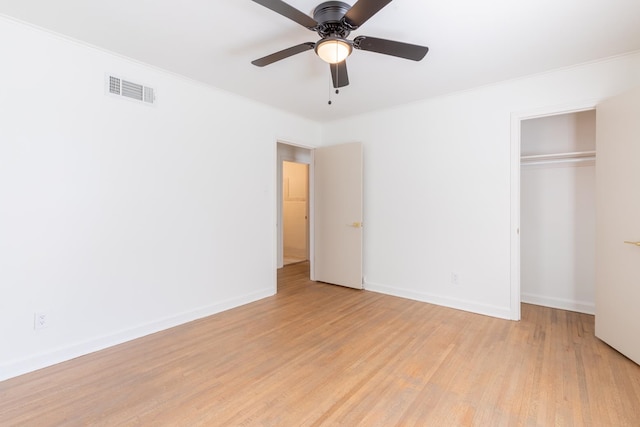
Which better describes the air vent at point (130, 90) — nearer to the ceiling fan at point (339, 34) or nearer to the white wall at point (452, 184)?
the ceiling fan at point (339, 34)

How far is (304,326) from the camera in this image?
2.97 metres

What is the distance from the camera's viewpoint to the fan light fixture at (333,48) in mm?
1915

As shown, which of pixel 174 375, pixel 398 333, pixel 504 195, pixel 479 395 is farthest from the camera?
pixel 504 195

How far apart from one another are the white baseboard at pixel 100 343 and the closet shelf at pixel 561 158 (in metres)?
3.78

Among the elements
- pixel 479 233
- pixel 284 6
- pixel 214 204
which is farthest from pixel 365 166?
pixel 284 6

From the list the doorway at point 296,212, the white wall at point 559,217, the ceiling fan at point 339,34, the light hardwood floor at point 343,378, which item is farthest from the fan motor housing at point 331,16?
the doorway at point 296,212

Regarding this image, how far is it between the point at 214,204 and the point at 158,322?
129 centimetres

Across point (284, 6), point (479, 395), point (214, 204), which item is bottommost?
point (479, 395)

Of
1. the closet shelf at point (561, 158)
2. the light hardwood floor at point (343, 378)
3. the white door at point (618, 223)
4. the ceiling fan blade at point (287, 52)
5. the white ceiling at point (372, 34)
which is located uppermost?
the white ceiling at point (372, 34)

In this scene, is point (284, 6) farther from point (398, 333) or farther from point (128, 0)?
point (398, 333)

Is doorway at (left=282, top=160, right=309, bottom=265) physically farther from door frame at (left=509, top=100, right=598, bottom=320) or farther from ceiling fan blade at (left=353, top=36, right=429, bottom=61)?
ceiling fan blade at (left=353, top=36, right=429, bottom=61)

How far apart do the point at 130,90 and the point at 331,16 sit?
→ 194 cm

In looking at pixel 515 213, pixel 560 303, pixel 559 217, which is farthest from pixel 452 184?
pixel 560 303

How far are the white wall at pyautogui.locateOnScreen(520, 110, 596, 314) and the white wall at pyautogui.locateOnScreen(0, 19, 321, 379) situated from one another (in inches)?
134
